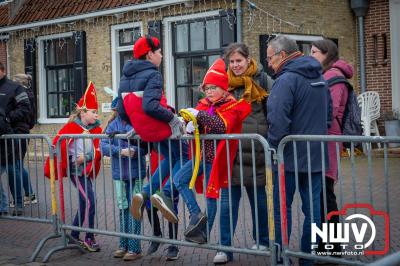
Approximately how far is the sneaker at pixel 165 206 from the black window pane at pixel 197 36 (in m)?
8.58

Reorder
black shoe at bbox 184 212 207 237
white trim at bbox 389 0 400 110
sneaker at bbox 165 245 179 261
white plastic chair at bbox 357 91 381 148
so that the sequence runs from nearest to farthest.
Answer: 1. black shoe at bbox 184 212 207 237
2. sneaker at bbox 165 245 179 261
3. white plastic chair at bbox 357 91 381 148
4. white trim at bbox 389 0 400 110

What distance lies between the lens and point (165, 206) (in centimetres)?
586

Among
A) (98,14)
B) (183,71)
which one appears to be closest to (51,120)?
Answer: (98,14)

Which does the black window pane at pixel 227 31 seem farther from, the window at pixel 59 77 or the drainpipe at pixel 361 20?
the window at pixel 59 77

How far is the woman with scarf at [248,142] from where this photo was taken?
18.9 ft

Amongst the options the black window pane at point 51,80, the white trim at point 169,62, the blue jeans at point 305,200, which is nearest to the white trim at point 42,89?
the black window pane at point 51,80

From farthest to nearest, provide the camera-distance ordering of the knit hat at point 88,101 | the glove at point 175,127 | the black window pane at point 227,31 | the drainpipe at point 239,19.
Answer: the black window pane at point 227,31
the drainpipe at point 239,19
the knit hat at point 88,101
the glove at point 175,127

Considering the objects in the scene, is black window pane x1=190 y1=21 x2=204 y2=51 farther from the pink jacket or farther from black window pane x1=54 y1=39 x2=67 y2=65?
the pink jacket

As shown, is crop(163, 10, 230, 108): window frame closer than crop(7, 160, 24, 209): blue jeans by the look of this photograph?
No

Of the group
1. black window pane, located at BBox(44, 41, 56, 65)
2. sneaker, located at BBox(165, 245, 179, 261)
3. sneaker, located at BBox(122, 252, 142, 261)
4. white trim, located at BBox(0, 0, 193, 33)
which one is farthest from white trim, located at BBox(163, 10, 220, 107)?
sneaker, located at BBox(165, 245, 179, 261)

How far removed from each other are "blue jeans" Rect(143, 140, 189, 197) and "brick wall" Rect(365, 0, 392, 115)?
35.6 ft

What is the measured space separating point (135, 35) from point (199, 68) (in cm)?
210

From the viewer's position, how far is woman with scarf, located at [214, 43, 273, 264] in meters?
5.75

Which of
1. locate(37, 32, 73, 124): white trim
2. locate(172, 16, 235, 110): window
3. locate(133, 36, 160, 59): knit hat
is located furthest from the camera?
locate(37, 32, 73, 124): white trim
